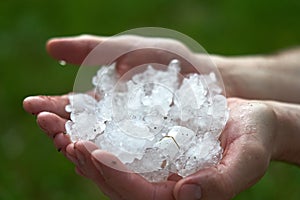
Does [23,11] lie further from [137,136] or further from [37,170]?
[137,136]

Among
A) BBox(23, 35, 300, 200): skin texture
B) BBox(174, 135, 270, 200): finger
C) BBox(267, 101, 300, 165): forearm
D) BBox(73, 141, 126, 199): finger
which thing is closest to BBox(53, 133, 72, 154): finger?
BBox(23, 35, 300, 200): skin texture

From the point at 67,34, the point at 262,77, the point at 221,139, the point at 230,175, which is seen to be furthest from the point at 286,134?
the point at 67,34

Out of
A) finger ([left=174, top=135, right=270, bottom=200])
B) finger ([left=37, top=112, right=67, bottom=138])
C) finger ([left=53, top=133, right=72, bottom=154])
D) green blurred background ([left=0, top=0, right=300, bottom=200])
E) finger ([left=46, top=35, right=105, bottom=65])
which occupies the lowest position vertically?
green blurred background ([left=0, top=0, right=300, bottom=200])

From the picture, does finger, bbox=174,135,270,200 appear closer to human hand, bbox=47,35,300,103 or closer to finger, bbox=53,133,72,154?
finger, bbox=53,133,72,154

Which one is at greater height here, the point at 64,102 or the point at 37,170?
Result: the point at 64,102

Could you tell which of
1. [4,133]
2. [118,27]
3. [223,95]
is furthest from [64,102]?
[118,27]

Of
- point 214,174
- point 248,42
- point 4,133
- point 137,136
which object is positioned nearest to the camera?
point 214,174
